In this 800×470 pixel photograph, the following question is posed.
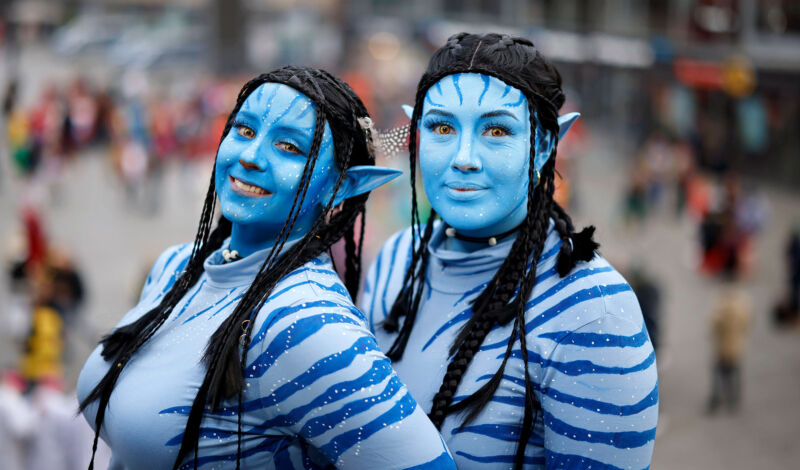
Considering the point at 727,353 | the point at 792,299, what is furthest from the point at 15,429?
the point at 792,299

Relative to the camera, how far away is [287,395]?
7.82 feet

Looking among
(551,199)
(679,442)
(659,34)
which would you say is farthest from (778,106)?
(551,199)

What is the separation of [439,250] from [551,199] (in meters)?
0.38

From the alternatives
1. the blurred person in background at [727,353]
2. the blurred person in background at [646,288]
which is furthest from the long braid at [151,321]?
the blurred person in background at [727,353]

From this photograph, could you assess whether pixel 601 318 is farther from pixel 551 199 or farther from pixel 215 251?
pixel 215 251

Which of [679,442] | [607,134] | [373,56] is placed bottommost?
[679,442]

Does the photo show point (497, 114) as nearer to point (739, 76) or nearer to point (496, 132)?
point (496, 132)

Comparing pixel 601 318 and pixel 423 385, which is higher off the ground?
pixel 601 318

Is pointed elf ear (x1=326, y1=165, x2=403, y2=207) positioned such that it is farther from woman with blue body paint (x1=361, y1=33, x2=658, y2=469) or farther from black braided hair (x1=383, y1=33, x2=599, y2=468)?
black braided hair (x1=383, y1=33, x2=599, y2=468)

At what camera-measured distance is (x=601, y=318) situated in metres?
2.60

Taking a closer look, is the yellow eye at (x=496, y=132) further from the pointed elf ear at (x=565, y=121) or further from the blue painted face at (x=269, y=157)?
the blue painted face at (x=269, y=157)

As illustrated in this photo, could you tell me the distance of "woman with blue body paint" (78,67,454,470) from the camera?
93.3 inches

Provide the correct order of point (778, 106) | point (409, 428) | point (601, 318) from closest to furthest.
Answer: point (409, 428) → point (601, 318) → point (778, 106)

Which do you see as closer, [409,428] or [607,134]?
[409,428]
